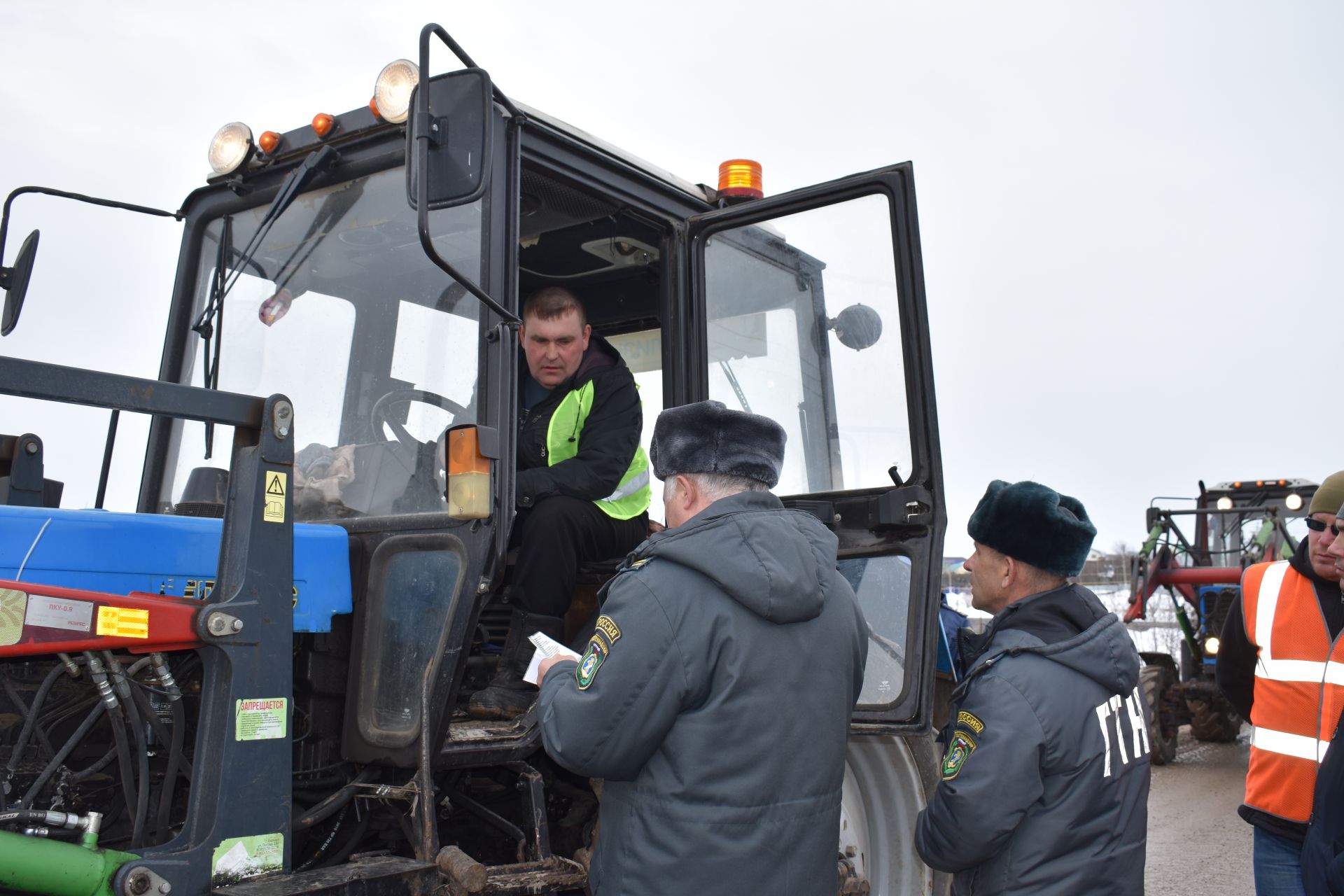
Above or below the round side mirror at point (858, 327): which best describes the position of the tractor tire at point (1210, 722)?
below

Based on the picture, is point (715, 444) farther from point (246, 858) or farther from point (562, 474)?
point (246, 858)

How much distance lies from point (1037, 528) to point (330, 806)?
1.64 meters

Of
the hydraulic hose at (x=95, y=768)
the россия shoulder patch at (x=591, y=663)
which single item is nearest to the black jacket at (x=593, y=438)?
the россия shoulder patch at (x=591, y=663)

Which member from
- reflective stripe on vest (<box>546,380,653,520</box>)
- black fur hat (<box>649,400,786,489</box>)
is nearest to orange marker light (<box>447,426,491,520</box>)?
black fur hat (<box>649,400,786,489</box>)

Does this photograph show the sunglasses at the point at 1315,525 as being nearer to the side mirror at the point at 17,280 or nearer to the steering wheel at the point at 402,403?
the steering wheel at the point at 402,403

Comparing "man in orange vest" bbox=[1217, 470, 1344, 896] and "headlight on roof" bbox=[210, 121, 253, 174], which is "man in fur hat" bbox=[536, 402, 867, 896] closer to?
"man in orange vest" bbox=[1217, 470, 1344, 896]

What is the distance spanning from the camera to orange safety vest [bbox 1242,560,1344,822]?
2848 millimetres

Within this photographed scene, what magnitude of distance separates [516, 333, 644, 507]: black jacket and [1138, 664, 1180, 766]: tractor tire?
7.43 m

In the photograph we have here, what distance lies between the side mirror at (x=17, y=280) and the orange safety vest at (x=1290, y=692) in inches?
133

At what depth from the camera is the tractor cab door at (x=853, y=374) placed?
A: 10.6 ft

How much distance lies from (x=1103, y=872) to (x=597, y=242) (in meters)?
2.54

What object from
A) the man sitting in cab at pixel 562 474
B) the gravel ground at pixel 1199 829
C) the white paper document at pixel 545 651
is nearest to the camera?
the white paper document at pixel 545 651

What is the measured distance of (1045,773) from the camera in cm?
222

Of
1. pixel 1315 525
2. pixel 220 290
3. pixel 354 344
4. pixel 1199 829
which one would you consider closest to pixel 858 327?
pixel 1315 525
